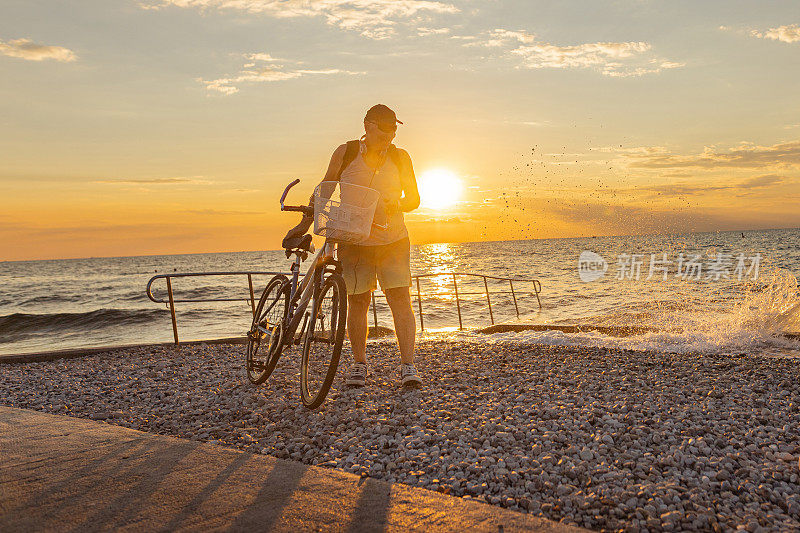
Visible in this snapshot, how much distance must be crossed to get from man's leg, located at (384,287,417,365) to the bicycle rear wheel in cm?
84

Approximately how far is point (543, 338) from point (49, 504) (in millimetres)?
7344

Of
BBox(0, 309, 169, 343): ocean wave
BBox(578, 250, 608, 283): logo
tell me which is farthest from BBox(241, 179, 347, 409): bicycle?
BBox(578, 250, 608, 283): logo

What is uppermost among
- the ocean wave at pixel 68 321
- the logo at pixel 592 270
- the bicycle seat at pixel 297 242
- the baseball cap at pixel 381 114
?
the baseball cap at pixel 381 114

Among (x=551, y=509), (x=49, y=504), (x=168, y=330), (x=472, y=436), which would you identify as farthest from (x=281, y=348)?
(x=168, y=330)

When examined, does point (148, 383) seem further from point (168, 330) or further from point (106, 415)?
point (168, 330)

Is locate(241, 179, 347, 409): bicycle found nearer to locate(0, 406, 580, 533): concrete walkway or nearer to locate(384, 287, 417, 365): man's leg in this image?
locate(384, 287, 417, 365): man's leg

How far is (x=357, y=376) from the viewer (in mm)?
4680

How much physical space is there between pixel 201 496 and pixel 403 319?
2.41m

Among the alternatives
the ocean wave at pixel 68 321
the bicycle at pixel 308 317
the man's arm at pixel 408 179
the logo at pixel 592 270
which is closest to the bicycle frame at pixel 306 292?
the bicycle at pixel 308 317

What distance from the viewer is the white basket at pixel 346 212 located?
3920 millimetres

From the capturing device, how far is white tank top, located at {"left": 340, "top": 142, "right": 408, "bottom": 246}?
14.7 ft

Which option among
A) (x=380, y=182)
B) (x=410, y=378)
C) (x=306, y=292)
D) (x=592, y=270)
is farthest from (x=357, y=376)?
(x=592, y=270)

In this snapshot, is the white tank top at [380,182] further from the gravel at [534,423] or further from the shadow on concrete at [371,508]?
the shadow on concrete at [371,508]

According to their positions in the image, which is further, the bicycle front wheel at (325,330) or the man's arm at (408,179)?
the man's arm at (408,179)
